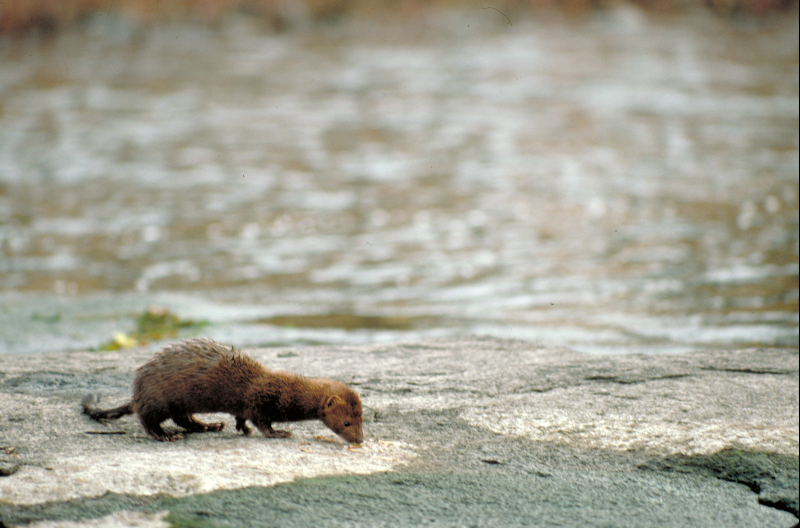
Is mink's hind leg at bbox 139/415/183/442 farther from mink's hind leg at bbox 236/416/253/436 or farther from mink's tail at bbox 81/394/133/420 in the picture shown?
mink's hind leg at bbox 236/416/253/436

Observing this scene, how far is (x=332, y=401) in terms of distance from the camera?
398 cm

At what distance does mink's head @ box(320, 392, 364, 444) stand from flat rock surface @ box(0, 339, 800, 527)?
0.07m

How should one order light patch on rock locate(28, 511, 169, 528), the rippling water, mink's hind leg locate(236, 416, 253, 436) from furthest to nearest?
the rippling water < mink's hind leg locate(236, 416, 253, 436) < light patch on rock locate(28, 511, 169, 528)

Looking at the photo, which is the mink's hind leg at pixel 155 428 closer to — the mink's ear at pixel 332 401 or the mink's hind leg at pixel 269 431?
the mink's hind leg at pixel 269 431

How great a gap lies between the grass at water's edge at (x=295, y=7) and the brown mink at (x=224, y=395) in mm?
23366

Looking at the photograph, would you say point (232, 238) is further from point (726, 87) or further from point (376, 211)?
point (726, 87)

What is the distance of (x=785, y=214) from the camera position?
12047 mm

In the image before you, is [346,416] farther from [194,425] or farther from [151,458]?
[151,458]

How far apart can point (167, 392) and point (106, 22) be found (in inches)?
1036

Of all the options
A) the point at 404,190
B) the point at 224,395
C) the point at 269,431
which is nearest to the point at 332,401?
the point at 269,431

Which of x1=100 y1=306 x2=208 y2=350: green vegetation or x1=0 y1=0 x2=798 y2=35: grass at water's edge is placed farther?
x1=0 y1=0 x2=798 y2=35: grass at water's edge

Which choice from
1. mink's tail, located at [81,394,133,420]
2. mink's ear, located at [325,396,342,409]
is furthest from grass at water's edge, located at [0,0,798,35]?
mink's ear, located at [325,396,342,409]

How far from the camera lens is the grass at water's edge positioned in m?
25.6

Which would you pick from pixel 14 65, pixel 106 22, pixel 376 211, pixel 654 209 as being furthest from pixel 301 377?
pixel 106 22
